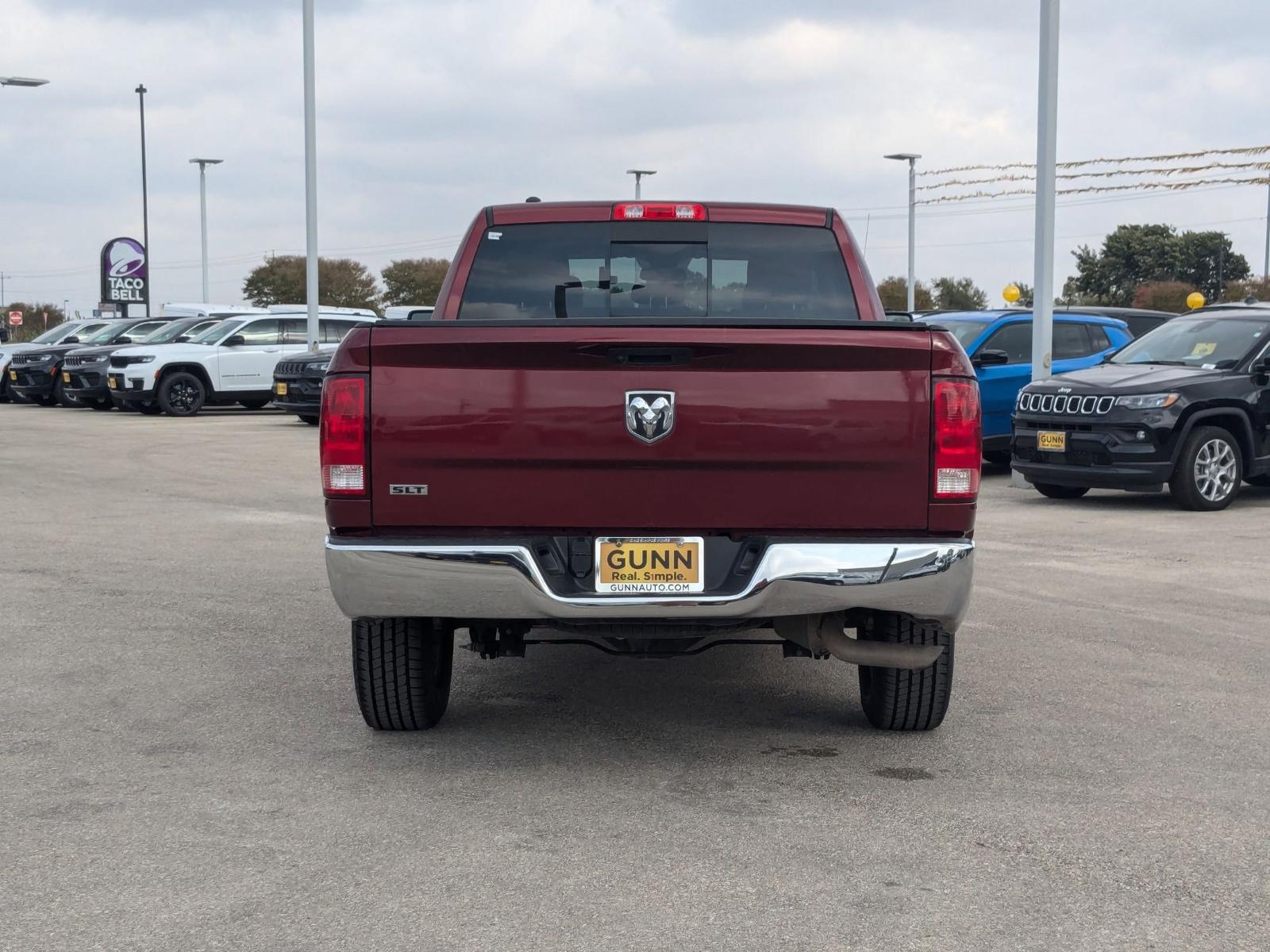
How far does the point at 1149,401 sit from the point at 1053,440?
2.78 feet

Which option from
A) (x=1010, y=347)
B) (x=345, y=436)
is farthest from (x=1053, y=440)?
(x=345, y=436)

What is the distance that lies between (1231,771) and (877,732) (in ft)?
3.89

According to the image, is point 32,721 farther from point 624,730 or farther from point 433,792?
point 624,730

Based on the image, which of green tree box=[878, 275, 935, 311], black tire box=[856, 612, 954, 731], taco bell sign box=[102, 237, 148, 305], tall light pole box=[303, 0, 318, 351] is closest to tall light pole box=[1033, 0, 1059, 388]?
black tire box=[856, 612, 954, 731]

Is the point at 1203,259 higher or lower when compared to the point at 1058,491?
higher

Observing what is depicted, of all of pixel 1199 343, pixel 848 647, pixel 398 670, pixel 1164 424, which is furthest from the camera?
pixel 1199 343

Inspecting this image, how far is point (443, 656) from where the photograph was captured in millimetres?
5605

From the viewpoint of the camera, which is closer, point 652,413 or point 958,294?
point 652,413

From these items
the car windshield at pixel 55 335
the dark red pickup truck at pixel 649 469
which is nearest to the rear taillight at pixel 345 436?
the dark red pickup truck at pixel 649 469

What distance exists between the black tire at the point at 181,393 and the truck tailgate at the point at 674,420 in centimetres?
2373

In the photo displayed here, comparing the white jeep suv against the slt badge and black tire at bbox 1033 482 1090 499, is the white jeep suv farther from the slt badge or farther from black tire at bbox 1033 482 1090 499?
the slt badge

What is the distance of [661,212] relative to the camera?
6301 mm

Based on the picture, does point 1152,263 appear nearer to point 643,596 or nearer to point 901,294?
point 901,294

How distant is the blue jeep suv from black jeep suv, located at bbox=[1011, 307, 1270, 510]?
1839 millimetres
